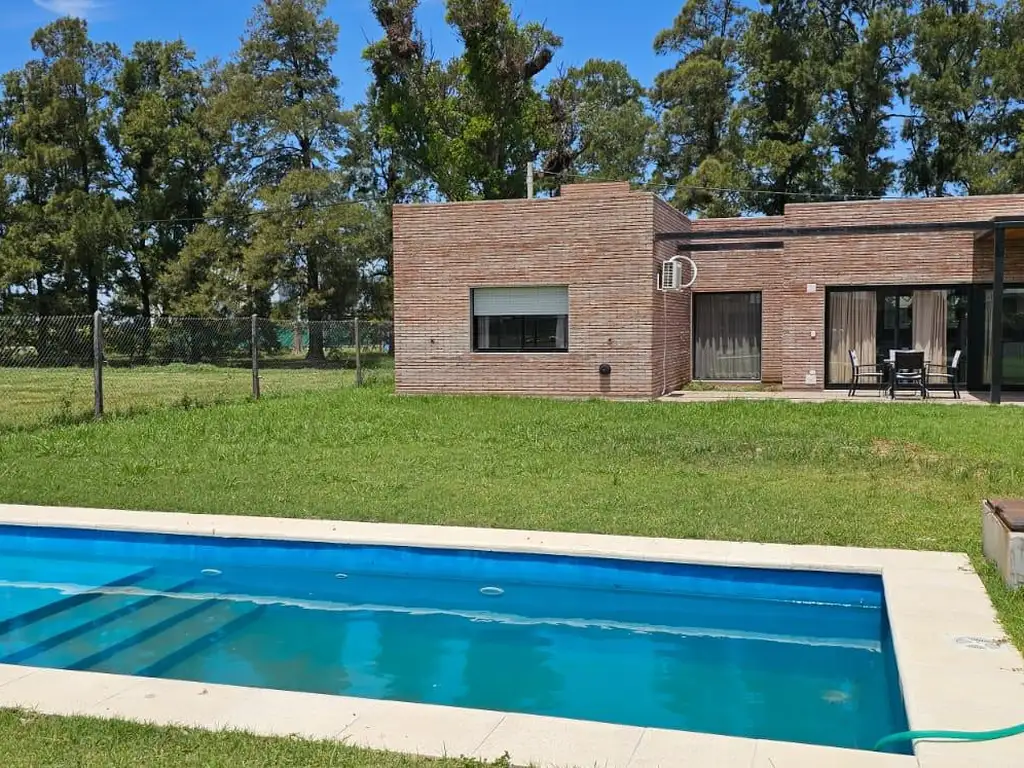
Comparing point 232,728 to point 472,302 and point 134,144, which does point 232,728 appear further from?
point 134,144

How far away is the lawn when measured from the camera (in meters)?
7.09

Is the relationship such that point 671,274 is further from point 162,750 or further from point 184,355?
point 184,355

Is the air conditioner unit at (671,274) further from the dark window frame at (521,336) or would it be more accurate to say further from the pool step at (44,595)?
the pool step at (44,595)

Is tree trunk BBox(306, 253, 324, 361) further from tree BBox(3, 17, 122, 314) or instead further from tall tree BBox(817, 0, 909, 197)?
tall tree BBox(817, 0, 909, 197)

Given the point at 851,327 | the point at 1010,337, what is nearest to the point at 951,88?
the point at 1010,337

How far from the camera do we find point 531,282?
17.4 m

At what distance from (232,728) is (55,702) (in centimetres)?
91

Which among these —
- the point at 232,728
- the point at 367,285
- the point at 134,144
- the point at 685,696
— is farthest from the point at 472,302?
the point at 134,144

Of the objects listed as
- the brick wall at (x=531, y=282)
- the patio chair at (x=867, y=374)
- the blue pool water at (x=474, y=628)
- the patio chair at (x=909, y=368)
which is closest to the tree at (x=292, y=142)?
the brick wall at (x=531, y=282)

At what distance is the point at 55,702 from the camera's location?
3.97m

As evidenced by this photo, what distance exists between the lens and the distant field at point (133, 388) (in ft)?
48.5

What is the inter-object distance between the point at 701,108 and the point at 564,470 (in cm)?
2838

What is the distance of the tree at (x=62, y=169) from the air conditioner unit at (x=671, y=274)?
2750 centimetres

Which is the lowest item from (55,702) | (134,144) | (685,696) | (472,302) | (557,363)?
(685,696)
